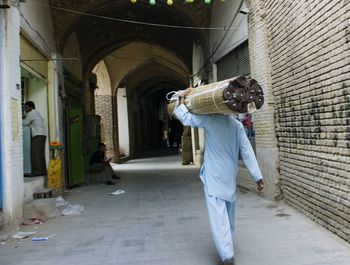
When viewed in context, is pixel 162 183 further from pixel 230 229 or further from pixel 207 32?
pixel 230 229

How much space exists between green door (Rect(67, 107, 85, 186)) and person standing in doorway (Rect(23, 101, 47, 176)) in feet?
8.05

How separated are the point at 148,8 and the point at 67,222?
26.9ft

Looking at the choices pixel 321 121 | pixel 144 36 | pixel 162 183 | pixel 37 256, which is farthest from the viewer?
pixel 144 36

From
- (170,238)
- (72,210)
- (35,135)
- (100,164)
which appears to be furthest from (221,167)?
(100,164)

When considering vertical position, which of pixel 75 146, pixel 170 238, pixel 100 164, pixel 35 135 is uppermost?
pixel 35 135

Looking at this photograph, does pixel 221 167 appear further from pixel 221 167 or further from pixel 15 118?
pixel 15 118

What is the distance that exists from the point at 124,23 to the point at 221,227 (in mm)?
11686

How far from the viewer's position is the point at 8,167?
241 inches

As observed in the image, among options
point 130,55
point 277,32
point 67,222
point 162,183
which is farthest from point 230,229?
point 130,55

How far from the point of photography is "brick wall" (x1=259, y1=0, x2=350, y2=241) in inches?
186

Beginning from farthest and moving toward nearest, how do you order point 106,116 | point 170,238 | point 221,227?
point 106,116 → point 170,238 → point 221,227

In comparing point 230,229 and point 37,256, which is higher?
point 230,229

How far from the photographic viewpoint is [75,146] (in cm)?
1177

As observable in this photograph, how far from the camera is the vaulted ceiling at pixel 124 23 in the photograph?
10.9 metres
